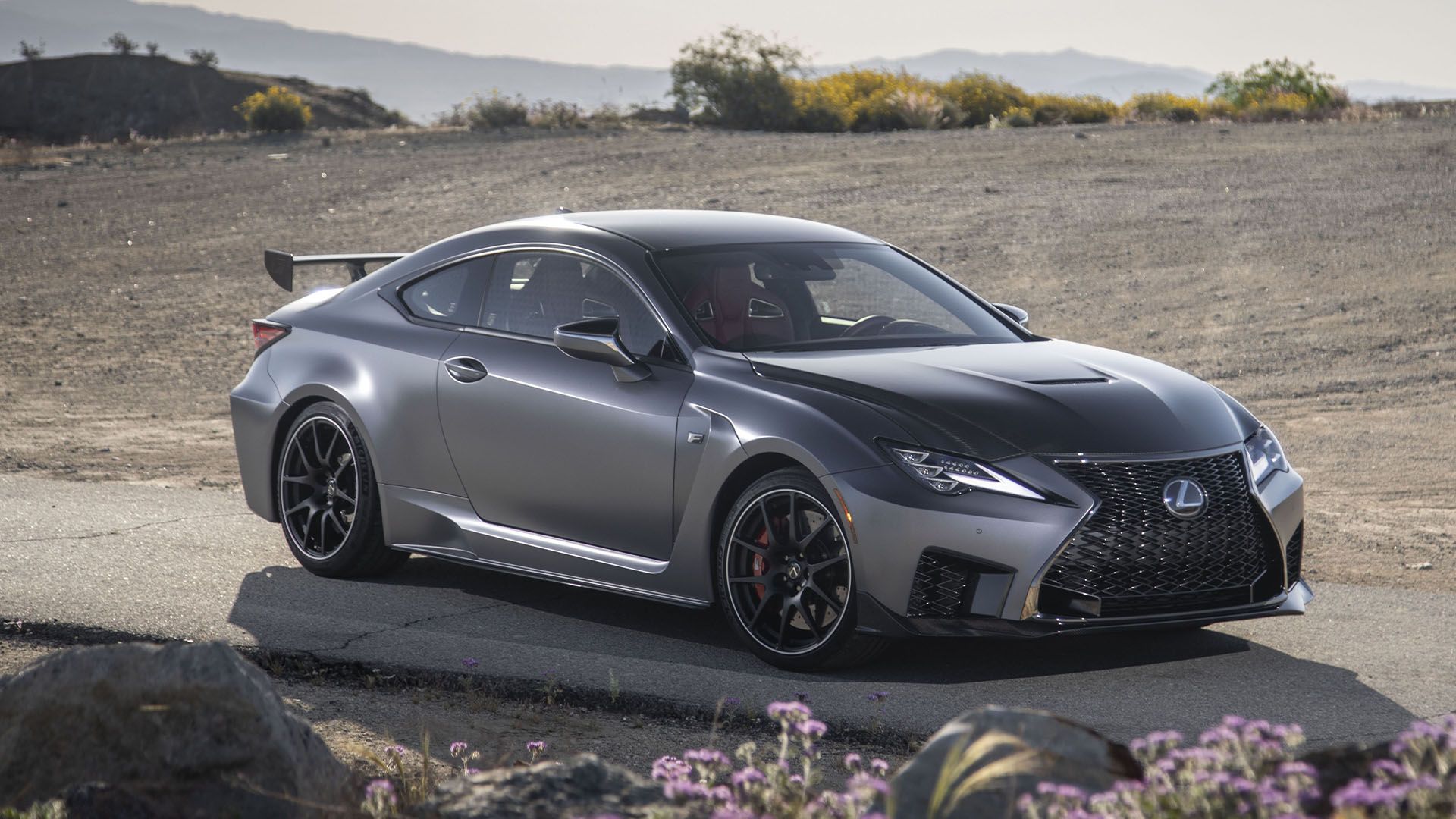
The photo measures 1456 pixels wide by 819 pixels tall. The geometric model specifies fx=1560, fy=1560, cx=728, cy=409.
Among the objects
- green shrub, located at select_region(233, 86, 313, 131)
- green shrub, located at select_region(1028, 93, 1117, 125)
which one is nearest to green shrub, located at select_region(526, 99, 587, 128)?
green shrub, located at select_region(233, 86, 313, 131)

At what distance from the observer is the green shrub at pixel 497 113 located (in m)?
34.4

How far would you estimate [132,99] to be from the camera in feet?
174

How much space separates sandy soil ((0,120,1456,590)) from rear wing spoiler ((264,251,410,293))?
8.67ft

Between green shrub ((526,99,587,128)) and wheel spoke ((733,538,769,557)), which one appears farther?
green shrub ((526,99,587,128))

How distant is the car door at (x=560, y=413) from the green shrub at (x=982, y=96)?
28.9 meters

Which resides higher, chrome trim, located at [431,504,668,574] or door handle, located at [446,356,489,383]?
door handle, located at [446,356,489,383]

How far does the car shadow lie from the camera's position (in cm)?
522

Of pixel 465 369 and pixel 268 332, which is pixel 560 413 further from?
pixel 268 332

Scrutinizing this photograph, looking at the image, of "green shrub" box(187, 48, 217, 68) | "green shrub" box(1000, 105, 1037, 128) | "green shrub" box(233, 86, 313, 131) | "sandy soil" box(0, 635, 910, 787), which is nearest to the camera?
"sandy soil" box(0, 635, 910, 787)

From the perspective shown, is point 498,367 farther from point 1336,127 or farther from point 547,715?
point 1336,127

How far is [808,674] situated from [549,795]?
2.33 metres

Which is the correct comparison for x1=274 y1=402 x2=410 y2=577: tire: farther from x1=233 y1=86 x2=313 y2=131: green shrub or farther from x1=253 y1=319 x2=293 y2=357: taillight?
x1=233 y1=86 x2=313 y2=131: green shrub

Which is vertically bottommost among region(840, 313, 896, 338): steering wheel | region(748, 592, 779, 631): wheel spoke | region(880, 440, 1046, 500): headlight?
region(748, 592, 779, 631): wheel spoke

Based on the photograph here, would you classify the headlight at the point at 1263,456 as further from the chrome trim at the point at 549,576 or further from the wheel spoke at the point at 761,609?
the chrome trim at the point at 549,576
